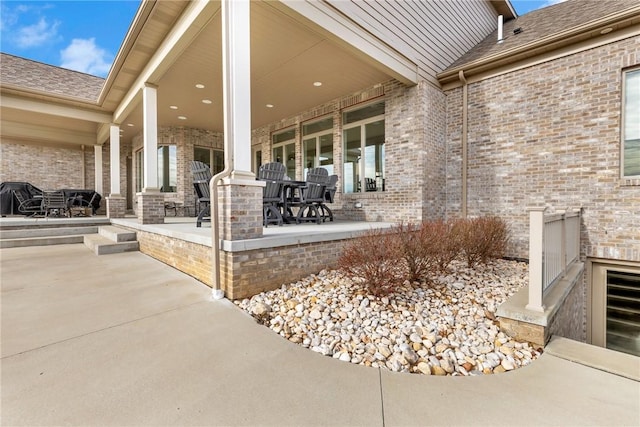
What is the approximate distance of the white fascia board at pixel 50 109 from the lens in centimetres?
682

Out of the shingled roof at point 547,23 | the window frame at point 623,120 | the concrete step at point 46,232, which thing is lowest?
the concrete step at point 46,232

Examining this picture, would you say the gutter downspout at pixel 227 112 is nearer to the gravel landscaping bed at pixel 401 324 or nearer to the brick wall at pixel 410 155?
the gravel landscaping bed at pixel 401 324

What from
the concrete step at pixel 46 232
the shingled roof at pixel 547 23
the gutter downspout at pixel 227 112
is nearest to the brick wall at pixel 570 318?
the gutter downspout at pixel 227 112

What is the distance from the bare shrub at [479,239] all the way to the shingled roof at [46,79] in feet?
31.0

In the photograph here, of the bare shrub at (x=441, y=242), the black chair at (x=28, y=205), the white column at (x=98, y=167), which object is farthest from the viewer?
the white column at (x=98, y=167)

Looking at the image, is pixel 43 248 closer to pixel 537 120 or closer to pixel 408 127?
pixel 408 127

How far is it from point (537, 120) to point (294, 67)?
4753 millimetres

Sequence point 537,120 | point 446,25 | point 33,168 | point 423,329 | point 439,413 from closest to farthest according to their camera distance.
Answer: point 439,413 → point 423,329 → point 537,120 → point 446,25 → point 33,168

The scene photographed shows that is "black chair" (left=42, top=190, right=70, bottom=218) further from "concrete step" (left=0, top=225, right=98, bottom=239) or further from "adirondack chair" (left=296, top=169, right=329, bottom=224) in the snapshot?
"adirondack chair" (left=296, top=169, right=329, bottom=224)

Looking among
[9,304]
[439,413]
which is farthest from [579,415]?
[9,304]

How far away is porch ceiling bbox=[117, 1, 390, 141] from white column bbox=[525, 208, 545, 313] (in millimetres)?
3873

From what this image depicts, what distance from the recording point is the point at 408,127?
6051mm

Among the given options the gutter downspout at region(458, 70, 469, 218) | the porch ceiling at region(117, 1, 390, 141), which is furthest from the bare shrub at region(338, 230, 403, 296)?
the gutter downspout at region(458, 70, 469, 218)

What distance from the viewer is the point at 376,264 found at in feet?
9.45
